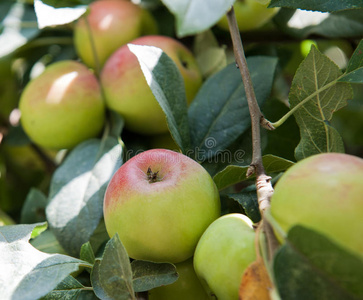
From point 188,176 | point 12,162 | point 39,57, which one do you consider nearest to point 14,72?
point 39,57

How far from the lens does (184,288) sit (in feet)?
1.75

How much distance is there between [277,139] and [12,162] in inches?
27.5

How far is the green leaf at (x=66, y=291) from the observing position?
0.54 m

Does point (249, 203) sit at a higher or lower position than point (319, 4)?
lower

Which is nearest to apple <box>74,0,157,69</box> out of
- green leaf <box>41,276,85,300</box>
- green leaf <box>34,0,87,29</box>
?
green leaf <box>34,0,87,29</box>

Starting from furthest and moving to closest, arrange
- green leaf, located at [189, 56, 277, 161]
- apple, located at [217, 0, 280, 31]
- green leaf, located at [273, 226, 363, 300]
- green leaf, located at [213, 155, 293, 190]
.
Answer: apple, located at [217, 0, 280, 31] → green leaf, located at [189, 56, 277, 161] → green leaf, located at [213, 155, 293, 190] → green leaf, located at [273, 226, 363, 300]

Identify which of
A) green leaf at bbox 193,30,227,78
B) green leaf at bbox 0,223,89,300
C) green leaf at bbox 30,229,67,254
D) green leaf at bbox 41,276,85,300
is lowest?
green leaf at bbox 30,229,67,254

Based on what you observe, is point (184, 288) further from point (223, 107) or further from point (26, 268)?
point (223, 107)

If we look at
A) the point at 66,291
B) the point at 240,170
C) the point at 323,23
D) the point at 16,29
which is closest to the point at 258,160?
the point at 240,170

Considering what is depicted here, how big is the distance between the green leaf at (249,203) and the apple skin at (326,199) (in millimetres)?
99

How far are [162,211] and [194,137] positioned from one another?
0.23 metres

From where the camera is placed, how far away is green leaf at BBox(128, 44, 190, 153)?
620 millimetres

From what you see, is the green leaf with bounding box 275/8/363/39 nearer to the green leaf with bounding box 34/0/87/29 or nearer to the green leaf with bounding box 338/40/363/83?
the green leaf with bounding box 338/40/363/83

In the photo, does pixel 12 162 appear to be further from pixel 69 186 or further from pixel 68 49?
pixel 69 186
